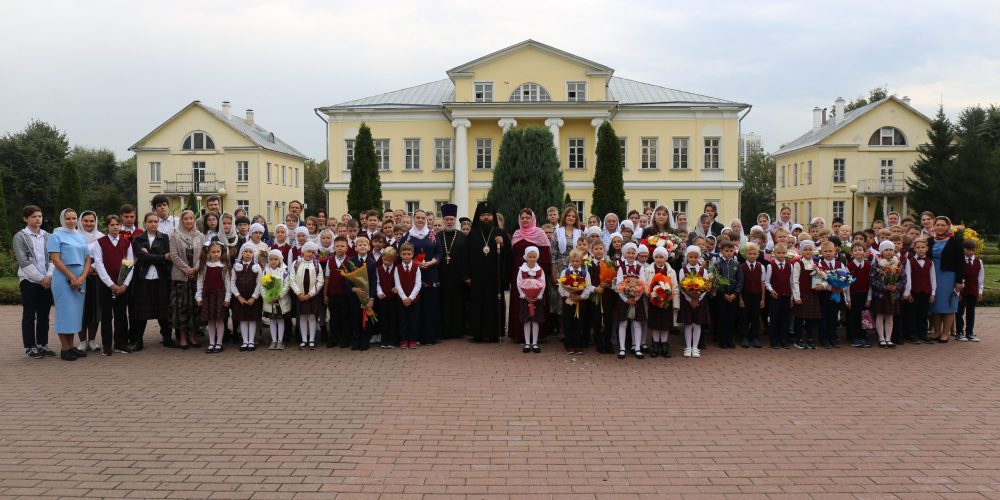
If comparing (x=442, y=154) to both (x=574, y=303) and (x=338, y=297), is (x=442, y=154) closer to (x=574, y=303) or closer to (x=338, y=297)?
(x=338, y=297)

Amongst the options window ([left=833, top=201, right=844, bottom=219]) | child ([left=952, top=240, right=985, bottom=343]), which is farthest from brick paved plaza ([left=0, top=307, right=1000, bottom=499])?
window ([left=833, top=201, right=844, bottom=219])

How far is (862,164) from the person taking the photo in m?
51.6

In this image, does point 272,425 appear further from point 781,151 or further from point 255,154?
point 781,151

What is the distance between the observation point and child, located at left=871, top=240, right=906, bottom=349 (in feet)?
35.3

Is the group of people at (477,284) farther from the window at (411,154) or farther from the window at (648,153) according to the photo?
the window at (411,154)

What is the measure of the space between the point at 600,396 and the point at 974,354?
243 inches

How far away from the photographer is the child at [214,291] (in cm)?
1029

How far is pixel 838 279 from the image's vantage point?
1049 cm

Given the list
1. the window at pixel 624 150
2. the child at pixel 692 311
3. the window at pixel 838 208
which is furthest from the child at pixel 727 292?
the window at pixel 838 208

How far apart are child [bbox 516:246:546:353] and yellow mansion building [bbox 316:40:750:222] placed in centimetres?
3117

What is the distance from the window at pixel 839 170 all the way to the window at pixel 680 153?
15498 mm

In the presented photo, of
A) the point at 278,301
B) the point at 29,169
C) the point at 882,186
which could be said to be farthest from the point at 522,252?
the point at 29,169

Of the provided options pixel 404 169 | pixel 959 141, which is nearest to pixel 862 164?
pixel 959 141

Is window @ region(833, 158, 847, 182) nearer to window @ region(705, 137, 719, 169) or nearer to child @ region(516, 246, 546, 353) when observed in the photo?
window @ region(705, 137, 719, 169)
